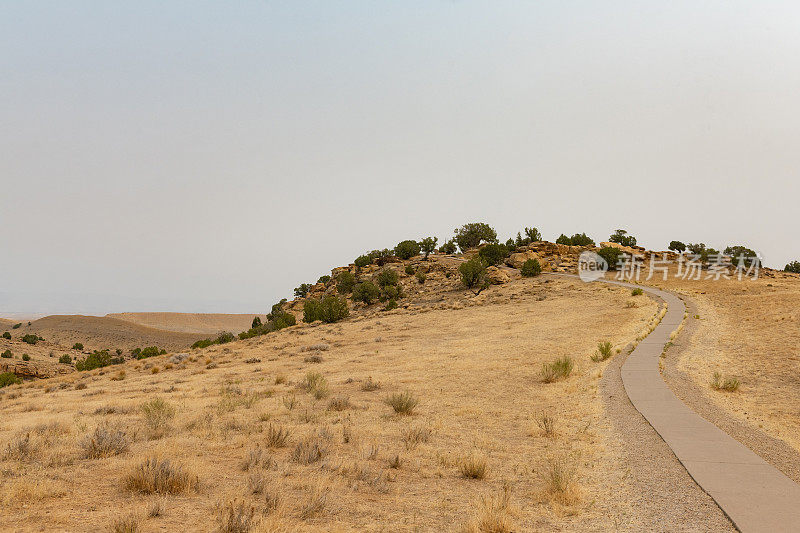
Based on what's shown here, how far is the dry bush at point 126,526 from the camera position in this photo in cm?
501

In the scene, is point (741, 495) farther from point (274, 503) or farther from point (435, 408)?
point (435, 408)

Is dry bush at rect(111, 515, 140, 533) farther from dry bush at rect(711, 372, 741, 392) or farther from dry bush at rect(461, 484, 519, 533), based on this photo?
dry bush at rect(711, 372, 741, 392)

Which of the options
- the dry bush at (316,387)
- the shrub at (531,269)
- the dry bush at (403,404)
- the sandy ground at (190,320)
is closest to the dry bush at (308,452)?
the dry bush at (403,404)

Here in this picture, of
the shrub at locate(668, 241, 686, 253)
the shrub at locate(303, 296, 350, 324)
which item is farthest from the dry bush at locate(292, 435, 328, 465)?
the shrub at locate(668, 241, 686, 253)

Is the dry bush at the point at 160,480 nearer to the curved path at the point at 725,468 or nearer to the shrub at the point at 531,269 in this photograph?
the curved path at the point at 725,468

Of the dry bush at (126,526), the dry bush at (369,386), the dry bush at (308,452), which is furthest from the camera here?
the dry bush at (369,386)

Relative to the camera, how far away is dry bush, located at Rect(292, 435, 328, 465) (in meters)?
7.83

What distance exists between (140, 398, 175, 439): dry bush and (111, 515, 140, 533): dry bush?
4.68m

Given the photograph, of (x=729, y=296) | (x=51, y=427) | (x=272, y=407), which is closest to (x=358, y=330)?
(x=272, y=407)

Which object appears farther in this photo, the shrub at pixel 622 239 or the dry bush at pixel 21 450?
the shrub at pixel 622 239

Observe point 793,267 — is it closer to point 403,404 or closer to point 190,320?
point 403,404

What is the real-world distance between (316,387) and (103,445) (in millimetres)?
7236

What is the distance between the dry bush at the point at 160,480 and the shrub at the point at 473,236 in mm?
90976

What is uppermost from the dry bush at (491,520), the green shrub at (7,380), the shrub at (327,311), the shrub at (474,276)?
the shrub at (474,276)
